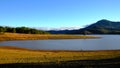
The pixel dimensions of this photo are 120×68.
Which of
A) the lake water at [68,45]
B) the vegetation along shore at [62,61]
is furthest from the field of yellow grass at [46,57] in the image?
the lake water at [68,45]

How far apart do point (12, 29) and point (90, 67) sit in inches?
7114

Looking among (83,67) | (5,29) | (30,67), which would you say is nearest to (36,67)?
(30,67)

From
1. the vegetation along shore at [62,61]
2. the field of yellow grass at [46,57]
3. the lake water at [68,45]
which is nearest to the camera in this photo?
the vegetation along shore at [62,61]

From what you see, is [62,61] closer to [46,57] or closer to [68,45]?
[46,57]

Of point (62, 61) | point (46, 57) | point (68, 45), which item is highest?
point (62, 61)

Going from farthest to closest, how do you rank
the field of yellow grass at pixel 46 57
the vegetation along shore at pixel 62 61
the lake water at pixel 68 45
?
1. the lake water at pixel 68 45
2. the field of yellow grass at pixel 46 57
3. the vegetation along shore at pixel 62 61

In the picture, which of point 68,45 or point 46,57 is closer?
point 46,57

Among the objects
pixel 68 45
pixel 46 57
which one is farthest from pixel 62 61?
pixel 68 45

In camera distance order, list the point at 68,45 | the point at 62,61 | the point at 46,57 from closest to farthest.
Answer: the point at 62,61 < the point at 46,57 < the point at 68,45

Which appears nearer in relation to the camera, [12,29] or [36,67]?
[36,67]

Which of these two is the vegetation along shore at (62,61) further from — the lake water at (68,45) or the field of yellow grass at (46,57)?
the lake water at (68,45)

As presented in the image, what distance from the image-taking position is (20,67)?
19875 mm

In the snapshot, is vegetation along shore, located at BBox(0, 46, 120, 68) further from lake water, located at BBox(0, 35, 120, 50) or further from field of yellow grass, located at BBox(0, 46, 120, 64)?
lake water, located at BBox(0, 35, 120, 50)

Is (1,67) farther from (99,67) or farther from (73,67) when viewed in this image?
(99,67)
